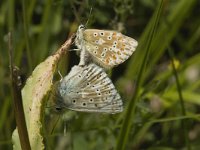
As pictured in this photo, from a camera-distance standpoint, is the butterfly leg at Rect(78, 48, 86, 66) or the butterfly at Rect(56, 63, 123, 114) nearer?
the butterfly at Rect(56, 63, 123, 114)

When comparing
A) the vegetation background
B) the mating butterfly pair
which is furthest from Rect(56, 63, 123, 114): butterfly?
the vegetation background

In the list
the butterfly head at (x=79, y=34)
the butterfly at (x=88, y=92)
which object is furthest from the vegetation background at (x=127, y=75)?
the butterfly at (x=88, y=92)

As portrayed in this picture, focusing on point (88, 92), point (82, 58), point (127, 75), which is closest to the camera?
point (88, 92)

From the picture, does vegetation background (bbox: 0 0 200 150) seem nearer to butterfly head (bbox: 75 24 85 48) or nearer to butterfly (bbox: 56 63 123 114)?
butterfly head (bbox: 75 24 85 48)

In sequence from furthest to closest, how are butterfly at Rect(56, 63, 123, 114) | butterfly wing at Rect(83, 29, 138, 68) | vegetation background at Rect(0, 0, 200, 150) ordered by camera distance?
1. vegetation background at Rect(0, 0, 200, 150)
2. butterfly wing at Rect(83, 29, 138, 68)
3. butterfly at Rect(56, 63, 123, 114)

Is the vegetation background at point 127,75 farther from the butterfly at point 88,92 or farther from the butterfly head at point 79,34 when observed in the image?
the butterfly at point 88,92

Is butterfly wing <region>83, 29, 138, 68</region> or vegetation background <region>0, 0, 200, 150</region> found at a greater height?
butterfly wing <region>83, 29, 138, 68</region>

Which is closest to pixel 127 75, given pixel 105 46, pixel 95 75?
pixel 105 46

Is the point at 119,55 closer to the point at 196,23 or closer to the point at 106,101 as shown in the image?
the point at 106,101

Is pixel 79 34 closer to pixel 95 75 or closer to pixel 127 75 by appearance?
pixel 95 75
